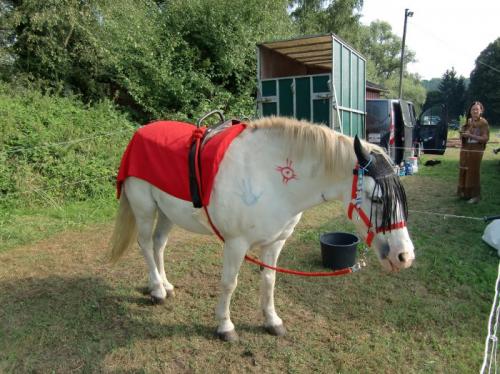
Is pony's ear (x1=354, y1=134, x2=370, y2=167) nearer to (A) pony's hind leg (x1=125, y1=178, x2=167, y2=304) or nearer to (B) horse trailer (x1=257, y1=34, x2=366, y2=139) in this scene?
(A) pony's hind leg (x1=125, y1=178, x2=167, y2=304)

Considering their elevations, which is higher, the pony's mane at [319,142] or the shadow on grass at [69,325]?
the pony's mane at [319,142]

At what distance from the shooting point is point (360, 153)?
183cm

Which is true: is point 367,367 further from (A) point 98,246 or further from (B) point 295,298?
(A) point 98,246

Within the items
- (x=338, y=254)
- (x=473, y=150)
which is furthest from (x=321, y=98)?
(x=338, y=254)

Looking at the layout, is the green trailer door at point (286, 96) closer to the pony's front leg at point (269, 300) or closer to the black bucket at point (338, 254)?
the black bucket at point (338, 254)

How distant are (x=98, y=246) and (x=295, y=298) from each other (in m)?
2.55

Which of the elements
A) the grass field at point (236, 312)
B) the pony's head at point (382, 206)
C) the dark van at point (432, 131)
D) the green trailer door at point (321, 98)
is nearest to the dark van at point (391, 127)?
the dark van at point (432, 131)

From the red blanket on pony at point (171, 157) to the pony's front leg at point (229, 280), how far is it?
35 centimetres

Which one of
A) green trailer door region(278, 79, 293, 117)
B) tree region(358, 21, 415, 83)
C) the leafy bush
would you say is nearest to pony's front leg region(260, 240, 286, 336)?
the leafy bush

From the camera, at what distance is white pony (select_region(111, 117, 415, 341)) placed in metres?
1.87

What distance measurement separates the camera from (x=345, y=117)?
7.17m

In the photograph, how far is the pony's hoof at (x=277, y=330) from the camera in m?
2.61

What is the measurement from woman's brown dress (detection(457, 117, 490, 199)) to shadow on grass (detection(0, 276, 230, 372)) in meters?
5.45

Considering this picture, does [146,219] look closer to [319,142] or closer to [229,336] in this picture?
[229,336]
